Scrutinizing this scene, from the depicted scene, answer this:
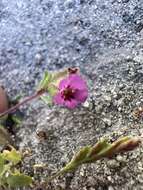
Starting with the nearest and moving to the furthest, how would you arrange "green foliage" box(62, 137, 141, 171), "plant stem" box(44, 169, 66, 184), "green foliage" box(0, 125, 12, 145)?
1. "green foliage" box(62, 137, 141, 171)
2. "plant stem" box(44, 169, 66, 184)
3. "green foliage" box(0, 125, 12, 145)

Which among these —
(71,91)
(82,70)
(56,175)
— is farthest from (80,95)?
(82,70)

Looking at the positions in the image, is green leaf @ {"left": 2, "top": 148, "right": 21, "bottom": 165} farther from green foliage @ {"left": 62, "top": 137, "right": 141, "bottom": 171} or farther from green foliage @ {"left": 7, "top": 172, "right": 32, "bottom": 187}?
green foliage @ {"left": 62, "top": 137, "right": 141, "bottom": 171}

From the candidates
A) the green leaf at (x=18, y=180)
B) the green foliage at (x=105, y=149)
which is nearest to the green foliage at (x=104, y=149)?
the green foliage at (x=105, y=149)

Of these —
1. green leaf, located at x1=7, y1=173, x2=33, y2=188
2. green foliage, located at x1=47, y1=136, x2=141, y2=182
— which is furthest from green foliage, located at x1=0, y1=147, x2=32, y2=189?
green foliage, located at x1=47, y1=136, x2=141, y2=182

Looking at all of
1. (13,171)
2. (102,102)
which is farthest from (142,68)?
(13,171)

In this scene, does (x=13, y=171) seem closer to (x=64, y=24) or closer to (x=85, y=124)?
(x=85, y=124)

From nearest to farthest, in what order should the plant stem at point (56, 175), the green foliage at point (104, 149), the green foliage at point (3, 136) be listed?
the green foliage at point (104, 149), the plant stem at point (56, 175), the green foliage at point (3, 136)

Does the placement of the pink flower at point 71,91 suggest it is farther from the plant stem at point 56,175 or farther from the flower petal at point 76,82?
the plant stem at point 56,175
